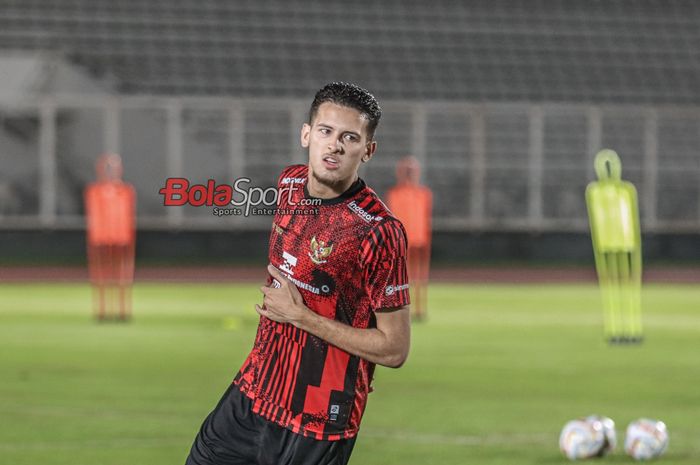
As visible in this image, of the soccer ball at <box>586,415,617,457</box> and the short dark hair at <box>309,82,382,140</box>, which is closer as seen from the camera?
the short dark hair at <box>309,82,382,140</box>

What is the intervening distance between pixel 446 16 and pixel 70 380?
26.0m

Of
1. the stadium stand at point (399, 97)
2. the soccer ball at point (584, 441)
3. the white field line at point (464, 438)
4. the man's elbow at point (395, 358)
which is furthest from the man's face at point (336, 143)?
the stadium stand at point (399, 97)

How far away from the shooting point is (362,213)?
175 inches

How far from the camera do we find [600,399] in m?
11.1

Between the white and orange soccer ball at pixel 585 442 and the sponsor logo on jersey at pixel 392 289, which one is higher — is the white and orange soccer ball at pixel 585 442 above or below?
below

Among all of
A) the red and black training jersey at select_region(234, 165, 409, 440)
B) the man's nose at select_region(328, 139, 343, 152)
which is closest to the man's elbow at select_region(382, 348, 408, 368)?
the red and black training jersey at select_region(234, 165, 409, 440)

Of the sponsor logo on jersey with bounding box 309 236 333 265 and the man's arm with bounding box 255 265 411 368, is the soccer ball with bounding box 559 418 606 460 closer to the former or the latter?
the man's arm with bounding box 255 265 411 368

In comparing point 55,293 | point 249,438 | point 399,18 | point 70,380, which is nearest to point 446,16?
point 399,18

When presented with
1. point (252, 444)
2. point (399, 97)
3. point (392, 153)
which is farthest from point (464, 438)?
point (399, 97)

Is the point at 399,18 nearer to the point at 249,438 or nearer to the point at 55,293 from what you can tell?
the point at 55,293

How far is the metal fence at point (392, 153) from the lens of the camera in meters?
29.6

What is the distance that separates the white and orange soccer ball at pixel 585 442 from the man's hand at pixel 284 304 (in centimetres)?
394

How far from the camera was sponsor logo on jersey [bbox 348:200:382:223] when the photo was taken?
442cm

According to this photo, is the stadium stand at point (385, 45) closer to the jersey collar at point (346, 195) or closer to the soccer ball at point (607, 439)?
the soccer ball at point (607, 439)
